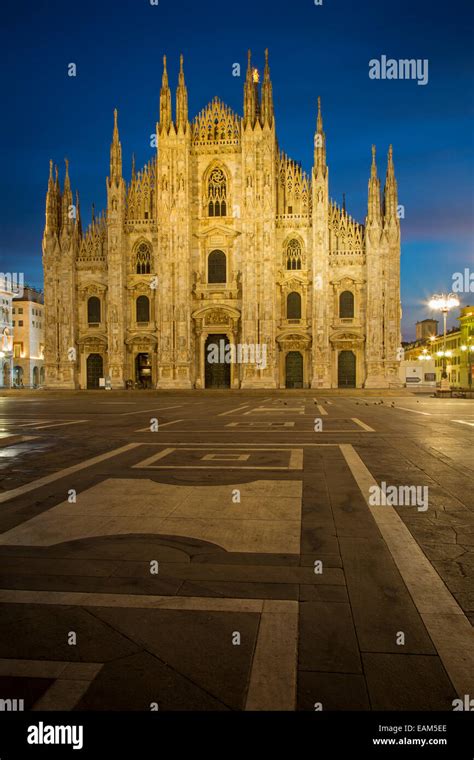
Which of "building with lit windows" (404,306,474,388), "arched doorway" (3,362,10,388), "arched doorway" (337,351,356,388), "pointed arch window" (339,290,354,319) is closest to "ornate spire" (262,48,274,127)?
"pointed arch window" (339,290,354,319)

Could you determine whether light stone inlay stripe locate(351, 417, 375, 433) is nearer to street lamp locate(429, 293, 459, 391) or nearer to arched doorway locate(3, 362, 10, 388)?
street lamp locate(429, 293, 459, 391)

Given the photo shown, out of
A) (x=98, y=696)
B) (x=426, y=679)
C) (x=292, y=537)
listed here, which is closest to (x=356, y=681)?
(x=426, y=679)

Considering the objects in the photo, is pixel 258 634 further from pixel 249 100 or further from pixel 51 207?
pixel 51 207

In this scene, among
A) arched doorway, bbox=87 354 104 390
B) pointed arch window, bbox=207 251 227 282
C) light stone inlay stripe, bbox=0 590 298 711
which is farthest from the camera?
arched doorway, bbox=87 354 104 390

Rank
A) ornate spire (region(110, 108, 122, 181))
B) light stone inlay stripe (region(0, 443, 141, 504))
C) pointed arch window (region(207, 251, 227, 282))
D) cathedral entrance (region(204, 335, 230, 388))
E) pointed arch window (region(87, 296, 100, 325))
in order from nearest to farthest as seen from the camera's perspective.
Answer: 1. light stone inlay stripe (region(0, 443, 141, 504))
2. ornate spire (region(110, 108, 122, 181))
3. pointed arch window (region(207, 251, 227, 282))
4. cathedral entrance (region(204, 335, 230, 388))
5. pointed arch window (region(87, 296, 100, 325))

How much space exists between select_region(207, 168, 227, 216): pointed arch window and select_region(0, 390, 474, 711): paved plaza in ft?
138

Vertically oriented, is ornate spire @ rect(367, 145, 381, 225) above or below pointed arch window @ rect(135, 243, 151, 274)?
above

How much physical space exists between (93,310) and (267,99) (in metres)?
23.2

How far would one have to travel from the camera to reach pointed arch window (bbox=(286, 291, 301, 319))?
47.2 meters

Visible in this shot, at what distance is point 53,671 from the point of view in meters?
2.79

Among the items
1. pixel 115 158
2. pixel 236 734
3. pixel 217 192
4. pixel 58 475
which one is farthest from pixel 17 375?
pixel 236 734

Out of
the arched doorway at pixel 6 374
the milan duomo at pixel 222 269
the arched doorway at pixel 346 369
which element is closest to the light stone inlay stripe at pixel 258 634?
the milan duomo at pixel 222 269

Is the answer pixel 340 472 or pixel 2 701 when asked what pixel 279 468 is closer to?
pixel 340 472

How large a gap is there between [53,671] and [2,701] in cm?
28
